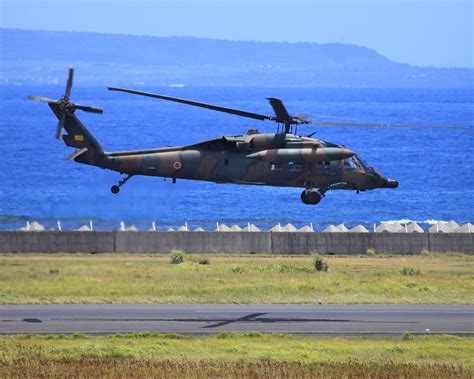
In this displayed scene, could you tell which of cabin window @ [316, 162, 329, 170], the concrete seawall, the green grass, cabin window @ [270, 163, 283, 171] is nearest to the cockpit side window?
cabin window @ [316, 162, 329, 170]

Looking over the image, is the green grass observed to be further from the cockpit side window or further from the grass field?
the grass field

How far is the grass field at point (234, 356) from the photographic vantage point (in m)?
27.1

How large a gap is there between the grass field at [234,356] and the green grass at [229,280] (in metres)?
9.17

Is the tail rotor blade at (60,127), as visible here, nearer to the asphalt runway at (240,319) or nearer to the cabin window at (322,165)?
the asphalt runway at (240,319)

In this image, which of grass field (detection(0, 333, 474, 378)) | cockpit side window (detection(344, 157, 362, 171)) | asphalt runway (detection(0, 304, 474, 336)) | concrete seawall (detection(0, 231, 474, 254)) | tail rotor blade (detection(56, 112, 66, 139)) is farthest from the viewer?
concrete seawall (detection(0, 231, 474, 254))

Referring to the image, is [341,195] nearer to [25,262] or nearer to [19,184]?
[19,184]

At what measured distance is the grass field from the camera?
2709 cm

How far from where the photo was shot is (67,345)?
30.6m

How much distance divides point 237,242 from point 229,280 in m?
13.2

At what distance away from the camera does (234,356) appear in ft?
95.9

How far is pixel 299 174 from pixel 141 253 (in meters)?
21.5

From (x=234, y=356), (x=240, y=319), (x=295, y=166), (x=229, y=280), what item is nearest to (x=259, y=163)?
(x=295, y=166)

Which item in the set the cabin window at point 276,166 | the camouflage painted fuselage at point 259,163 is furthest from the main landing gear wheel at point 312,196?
the cabin window at point 276,166

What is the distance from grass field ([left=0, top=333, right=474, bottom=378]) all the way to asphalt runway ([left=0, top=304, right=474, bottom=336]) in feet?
5.39
